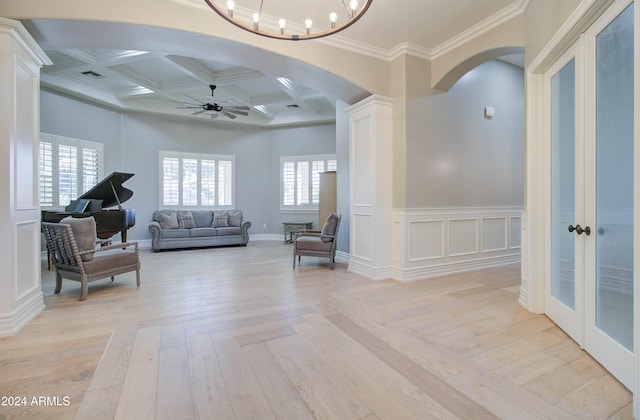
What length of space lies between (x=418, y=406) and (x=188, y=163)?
784 cm

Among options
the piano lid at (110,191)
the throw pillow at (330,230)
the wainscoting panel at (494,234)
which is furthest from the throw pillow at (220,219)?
the wainscoting panel at (494,234)

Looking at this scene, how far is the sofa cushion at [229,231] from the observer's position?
7184mm

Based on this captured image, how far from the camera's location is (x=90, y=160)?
6.43 m

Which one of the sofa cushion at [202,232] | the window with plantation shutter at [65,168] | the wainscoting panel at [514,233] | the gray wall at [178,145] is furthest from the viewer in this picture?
the sofa cushion at [202,232]

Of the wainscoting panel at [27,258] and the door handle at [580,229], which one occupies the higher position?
the door handle at [580,229]

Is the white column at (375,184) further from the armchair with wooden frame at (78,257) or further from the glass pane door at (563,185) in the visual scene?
the armchair with wooden frame at (78,257)

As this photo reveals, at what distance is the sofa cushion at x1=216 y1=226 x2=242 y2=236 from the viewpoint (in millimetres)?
7184

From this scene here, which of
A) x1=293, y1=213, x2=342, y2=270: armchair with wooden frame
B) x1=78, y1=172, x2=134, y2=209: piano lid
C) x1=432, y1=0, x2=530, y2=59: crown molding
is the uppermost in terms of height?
x1=432, y1=0, x2=530, y2=59: crown molding

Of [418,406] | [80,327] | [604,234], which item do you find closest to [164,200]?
[80,327]

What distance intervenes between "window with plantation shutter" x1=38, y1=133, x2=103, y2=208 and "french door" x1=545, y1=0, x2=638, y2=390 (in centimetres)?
764

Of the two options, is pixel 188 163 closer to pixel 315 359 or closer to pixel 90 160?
pixel 90 160

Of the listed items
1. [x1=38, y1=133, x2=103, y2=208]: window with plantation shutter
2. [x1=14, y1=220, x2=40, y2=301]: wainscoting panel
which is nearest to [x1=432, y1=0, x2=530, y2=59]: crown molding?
[x1=14, y1=220, x2=40, y2=301]: wainscoting panel

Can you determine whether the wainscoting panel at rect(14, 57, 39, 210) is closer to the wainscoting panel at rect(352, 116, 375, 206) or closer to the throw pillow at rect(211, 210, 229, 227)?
the wainscoting panel at rect(352, 116, 375, 206)

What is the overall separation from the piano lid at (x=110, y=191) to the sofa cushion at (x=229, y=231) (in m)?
2.16
